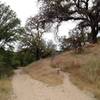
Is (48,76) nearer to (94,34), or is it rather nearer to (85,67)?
(85,67)

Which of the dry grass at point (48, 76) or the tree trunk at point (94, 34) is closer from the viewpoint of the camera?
the dry grass at point (48, 76)

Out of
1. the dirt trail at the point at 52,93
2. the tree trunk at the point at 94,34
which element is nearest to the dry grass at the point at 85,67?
the dirt trail at the point at 52,93

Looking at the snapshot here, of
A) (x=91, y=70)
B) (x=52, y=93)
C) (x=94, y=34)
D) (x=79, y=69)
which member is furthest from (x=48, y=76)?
(x=94, y=34)

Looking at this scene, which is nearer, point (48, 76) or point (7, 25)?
point (48, 76)

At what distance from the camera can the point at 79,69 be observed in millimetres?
31188

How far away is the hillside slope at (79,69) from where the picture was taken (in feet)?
86.3

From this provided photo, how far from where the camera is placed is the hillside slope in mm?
26312

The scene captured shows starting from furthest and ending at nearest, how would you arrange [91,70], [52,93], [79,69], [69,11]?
[69,11], [79,69], [91,70], [52,93]

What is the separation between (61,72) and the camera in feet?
105

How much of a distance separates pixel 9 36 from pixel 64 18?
850cm

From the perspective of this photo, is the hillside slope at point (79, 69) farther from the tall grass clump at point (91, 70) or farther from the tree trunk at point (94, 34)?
the tree trunk at point (94, 34)

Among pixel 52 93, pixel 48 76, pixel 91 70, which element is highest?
pixel 91 70

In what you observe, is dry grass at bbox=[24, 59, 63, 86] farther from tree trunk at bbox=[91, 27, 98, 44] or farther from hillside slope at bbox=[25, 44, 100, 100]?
tree trunk at bbox=[91, 27, 98, 44]

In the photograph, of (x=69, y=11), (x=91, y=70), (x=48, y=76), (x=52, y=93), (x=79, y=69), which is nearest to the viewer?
(x=52, y=93)
